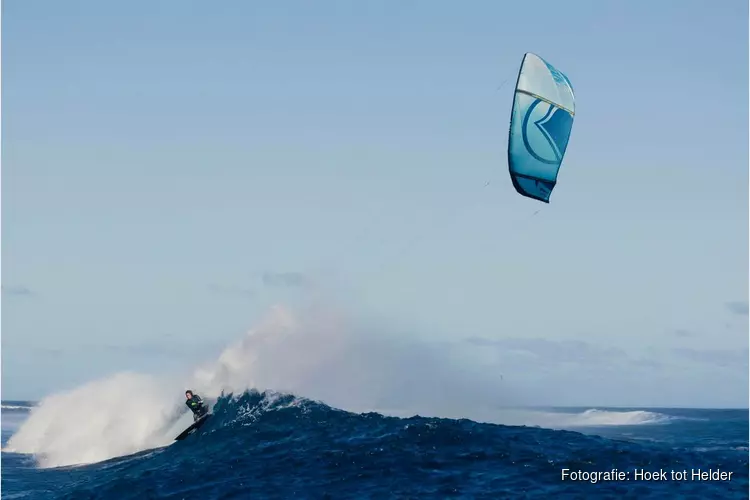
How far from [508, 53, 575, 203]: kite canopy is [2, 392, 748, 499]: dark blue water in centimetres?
796

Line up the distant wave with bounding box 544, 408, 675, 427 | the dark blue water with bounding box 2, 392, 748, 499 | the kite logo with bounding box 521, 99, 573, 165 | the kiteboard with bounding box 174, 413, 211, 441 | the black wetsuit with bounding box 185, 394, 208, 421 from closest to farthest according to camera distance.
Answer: the dark blue water with bounding box 2, 392, 748, 499
the kite logo with bounding box 521, 99, 573, 165
the kiteboard with bounding box 174, 413, 211, 441
the black wetsuit with bounding box 185, 394, 208, 421
the distant wave with bounding box 544, 408, 675, 427

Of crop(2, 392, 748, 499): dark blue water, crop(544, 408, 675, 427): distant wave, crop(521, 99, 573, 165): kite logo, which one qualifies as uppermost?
crop(521, 99, 573, 165): kite logo

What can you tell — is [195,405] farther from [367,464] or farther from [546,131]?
[546,131]

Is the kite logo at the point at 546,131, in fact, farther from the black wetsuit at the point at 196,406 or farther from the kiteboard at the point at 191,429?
the kiteboard at the point at 191,429

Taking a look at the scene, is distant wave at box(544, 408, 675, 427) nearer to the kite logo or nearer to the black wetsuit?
the kite logo

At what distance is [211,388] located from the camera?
111ft

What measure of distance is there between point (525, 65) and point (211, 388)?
1710cm

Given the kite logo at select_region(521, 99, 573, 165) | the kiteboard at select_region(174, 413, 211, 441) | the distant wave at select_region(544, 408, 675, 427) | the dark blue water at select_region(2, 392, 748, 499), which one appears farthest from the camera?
the distant wave at select_region(544, 408, 675, 427)

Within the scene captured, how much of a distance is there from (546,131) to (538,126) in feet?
1.18

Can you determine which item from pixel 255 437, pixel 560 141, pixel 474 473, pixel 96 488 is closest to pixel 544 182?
pixel 560 141

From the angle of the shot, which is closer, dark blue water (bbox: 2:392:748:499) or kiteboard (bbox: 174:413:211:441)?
dark blue water (bbox: 2:392:748:499)

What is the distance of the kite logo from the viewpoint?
89.1ft

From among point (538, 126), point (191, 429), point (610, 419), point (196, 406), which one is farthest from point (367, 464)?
point (610, 419)

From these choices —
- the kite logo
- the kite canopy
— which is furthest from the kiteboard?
the kite logo
